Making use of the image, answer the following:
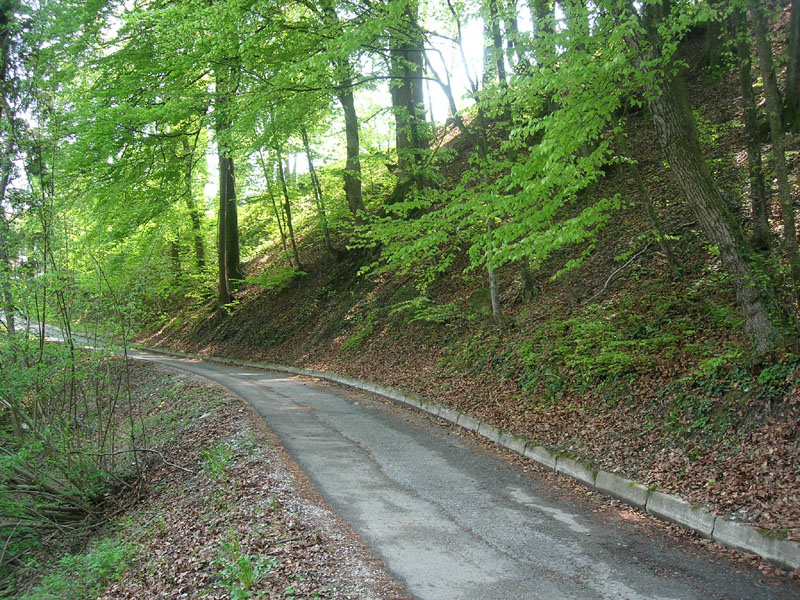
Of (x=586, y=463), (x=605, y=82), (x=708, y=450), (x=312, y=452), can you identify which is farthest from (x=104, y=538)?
(x=605, y=82)

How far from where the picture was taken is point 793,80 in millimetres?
10516

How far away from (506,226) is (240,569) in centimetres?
565

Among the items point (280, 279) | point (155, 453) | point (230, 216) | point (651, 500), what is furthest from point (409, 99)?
point (651, 500)

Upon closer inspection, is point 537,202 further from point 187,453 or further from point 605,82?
point 187,453

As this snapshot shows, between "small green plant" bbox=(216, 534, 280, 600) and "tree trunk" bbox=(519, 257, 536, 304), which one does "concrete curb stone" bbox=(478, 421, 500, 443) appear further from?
"small green plant" bbox=(216, 534, 280, 600)

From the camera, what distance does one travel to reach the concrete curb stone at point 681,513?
516cm

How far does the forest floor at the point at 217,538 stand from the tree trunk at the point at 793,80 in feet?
35.6

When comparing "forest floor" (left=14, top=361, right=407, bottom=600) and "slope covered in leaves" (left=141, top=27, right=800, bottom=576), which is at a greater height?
"slope covered in leaves" (left=141, top=27, right=800, bottom=576)

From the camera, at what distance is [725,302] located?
8055mm

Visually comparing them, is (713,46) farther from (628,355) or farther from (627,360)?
(627,360)

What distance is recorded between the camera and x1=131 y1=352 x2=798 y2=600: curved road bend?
14.3 ft

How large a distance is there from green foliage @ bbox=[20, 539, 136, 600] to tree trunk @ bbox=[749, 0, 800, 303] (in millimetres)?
8336

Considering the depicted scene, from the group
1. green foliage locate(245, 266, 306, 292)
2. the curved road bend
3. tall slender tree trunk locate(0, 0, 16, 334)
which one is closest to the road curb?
the curved road bend

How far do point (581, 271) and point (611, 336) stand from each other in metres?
3.09
